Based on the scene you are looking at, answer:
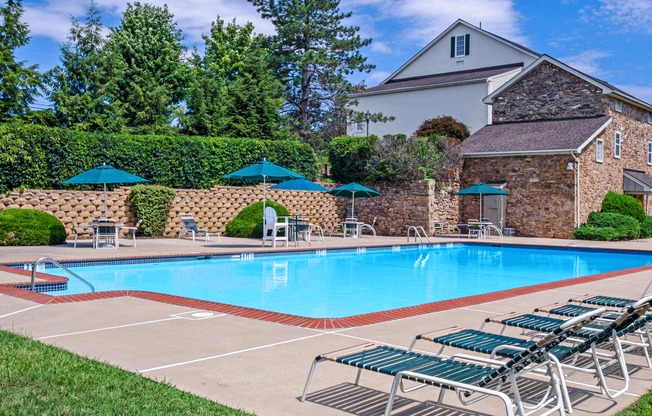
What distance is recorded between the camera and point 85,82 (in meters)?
26.6

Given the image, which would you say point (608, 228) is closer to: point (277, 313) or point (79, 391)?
point (277, 313)

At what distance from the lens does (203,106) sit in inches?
1093

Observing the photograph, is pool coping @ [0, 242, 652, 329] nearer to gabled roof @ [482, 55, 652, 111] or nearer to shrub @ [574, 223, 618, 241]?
shrub @ [574, 223, 618, 241]

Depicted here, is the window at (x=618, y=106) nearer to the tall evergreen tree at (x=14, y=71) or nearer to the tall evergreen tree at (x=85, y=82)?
the tall evergreen tree at (x=85, y=82)

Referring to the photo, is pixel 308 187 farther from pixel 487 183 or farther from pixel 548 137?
pixel 548 137

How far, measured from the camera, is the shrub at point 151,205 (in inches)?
816

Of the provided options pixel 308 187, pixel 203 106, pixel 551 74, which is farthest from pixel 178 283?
pixel 551 74

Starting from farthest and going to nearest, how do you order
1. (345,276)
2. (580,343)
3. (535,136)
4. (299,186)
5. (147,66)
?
1. (147,66)
2. (535,136)
3. (299,186)
4. (345,276)
5. (580,343)

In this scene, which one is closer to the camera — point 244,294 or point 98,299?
point 98,299

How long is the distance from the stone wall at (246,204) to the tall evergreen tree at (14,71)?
5641 mm

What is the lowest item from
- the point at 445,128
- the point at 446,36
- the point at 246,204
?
the point at 246,204

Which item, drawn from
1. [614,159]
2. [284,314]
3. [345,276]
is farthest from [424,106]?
[284,314]

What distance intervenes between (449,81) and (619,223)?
1396 cm

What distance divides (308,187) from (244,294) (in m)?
8.80
